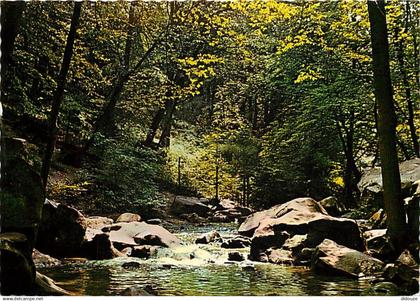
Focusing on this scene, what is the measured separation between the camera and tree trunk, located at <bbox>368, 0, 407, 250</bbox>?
480cm

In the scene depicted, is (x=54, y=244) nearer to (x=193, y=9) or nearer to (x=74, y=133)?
(x=74, y=133)

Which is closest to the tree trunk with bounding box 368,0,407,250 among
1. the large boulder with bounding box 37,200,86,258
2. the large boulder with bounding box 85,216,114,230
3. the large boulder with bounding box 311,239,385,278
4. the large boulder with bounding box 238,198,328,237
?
the large boulder with bounding box 311,239,385,278

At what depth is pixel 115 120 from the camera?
9.19m

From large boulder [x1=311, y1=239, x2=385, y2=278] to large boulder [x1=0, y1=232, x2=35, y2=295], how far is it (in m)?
3.17

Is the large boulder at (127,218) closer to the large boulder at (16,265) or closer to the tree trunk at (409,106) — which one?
the large boulder at (16,265)

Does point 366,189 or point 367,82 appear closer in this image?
point 366,189

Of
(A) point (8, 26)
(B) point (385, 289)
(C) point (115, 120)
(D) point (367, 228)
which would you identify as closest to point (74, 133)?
(C) point (115, 120)

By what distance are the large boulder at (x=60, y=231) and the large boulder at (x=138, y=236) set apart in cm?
105

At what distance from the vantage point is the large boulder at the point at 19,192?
3.69 meters

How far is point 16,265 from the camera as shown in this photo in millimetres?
3533

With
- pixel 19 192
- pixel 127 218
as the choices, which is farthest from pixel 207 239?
pixel 19 192

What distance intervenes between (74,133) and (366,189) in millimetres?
5698

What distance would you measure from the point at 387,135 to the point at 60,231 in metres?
4.43

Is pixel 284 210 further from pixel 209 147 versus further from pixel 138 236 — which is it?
pixel 138 236
